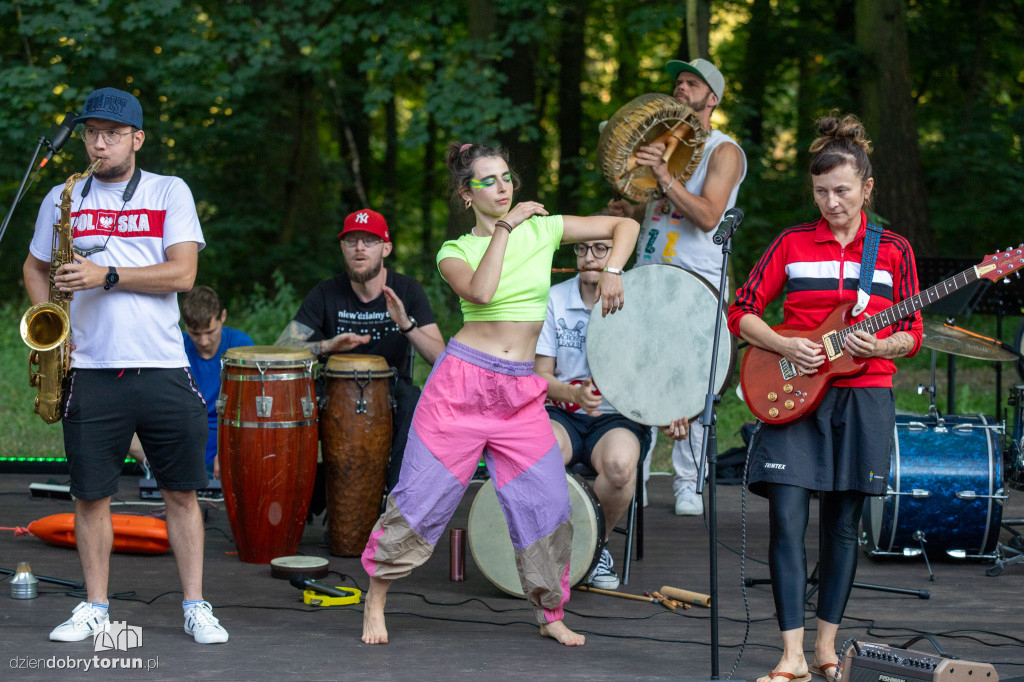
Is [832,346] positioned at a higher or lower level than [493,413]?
higher

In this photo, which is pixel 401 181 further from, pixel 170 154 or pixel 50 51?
pixel 50 51

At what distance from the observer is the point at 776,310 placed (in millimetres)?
11867

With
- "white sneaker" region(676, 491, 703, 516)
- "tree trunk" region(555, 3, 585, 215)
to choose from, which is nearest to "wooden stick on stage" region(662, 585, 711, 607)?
"white sneaker" region(676, 491, 703, 516)

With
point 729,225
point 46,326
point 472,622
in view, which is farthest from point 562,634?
point 46,326

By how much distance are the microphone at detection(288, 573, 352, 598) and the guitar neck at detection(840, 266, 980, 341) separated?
7.71ft

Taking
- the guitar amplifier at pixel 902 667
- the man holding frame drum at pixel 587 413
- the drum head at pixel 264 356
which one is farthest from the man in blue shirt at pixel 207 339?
the guitar amplifier at pixel 902 667

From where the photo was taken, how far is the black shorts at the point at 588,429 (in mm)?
4945

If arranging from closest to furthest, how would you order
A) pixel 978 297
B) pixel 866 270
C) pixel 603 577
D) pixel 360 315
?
1. pixel 866 270
2. pixel 603 577
3. pixel 360 315
4. pixel 978 297

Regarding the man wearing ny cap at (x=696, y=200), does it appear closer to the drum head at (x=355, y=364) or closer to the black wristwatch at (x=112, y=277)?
the drum head at (x=355, y=364)

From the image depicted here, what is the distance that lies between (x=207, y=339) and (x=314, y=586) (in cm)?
213

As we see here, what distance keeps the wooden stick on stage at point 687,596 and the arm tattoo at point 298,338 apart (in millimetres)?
2177

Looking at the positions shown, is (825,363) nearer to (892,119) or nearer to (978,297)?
(978,297)

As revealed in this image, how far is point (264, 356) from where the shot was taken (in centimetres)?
508

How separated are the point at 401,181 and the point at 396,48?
378 inches
